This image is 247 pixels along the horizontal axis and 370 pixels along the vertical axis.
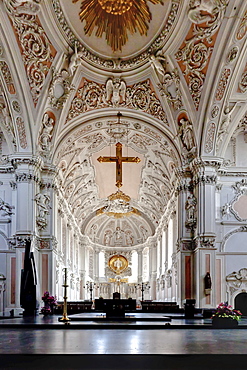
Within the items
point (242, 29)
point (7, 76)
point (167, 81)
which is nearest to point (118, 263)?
point (167, 81)

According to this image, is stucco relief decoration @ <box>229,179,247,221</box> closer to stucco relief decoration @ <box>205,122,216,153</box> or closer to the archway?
stucco relief decoration @ <box>205,122,216,153</box>

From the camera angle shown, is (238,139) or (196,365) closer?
(196,365)

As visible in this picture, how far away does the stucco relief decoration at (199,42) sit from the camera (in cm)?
1895

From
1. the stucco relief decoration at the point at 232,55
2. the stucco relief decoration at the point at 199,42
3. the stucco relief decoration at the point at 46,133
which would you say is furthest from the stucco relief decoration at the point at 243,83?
the stucco relief decoration at the point at 46,133

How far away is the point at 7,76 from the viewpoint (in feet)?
70.8

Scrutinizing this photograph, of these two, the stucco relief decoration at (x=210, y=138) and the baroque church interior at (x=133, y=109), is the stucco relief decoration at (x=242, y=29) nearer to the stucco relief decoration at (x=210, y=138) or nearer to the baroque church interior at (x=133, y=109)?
the baroque church interior at (x=133, y=109)

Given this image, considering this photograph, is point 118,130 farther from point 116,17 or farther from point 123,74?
point 116,17

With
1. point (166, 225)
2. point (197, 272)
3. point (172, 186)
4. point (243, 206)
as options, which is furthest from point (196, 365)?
point (166, 225)

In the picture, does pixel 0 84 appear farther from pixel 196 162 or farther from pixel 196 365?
pixel 196 365

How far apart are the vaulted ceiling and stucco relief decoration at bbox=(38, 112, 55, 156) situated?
0.14 feet

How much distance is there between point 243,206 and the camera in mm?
23891

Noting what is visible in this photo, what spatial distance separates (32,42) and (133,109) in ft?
19.6

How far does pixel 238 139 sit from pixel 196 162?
261 centimetres

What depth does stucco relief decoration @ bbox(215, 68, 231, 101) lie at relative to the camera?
71.0 ft
